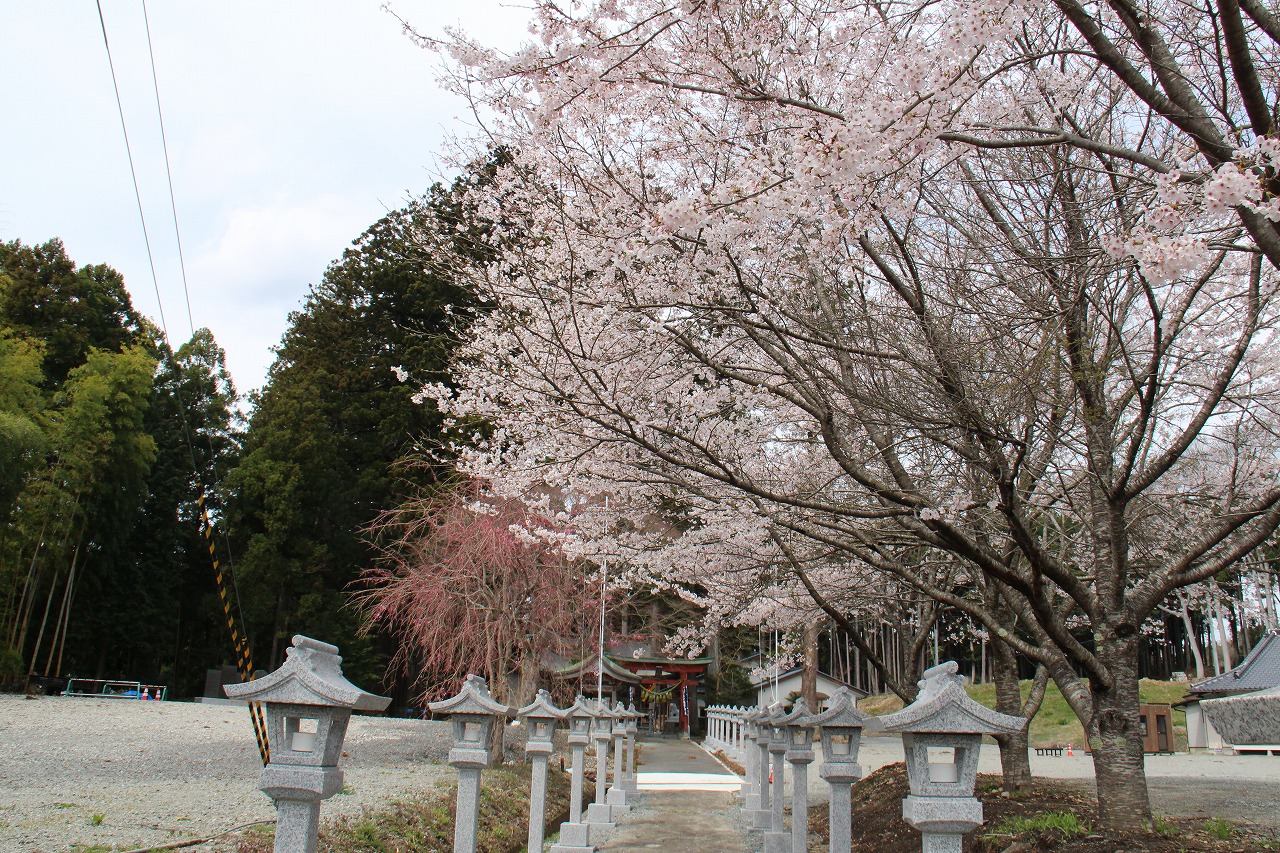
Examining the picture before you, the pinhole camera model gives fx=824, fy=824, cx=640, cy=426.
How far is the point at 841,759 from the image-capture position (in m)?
5.12

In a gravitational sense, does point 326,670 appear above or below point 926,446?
below

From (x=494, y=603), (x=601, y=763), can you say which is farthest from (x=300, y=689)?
(x=494, y=603)

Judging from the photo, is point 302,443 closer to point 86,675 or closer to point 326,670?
point 86,675

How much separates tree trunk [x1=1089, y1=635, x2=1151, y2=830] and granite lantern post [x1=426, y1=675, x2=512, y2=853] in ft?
13.3

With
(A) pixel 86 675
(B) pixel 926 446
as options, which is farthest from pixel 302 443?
(B) pixel 926 446

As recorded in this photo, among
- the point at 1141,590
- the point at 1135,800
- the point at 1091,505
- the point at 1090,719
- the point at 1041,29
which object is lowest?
the point at 1135,800

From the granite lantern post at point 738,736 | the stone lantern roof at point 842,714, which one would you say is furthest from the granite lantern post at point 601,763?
the granite lantern post at point 738,736

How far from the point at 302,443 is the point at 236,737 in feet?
43.2

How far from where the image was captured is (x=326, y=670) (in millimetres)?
3969

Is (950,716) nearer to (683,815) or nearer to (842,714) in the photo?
(842,714)

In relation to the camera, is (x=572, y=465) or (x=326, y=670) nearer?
(x=326, y=670)

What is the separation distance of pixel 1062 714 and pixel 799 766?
92.0 ft

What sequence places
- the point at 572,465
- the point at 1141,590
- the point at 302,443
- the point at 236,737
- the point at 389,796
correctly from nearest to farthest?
the point at 1141,590 < the point at 572,465 < the point at 389,796 < the point at 236,737 < the point at 302,443

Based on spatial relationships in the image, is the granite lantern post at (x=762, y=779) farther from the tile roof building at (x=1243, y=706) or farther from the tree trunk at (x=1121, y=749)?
the tile roof building at (x=1243, y=706)
